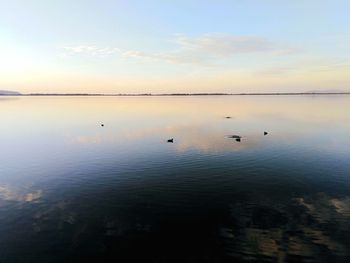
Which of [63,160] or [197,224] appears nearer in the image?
[197,224]

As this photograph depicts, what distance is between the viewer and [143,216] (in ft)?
99.0

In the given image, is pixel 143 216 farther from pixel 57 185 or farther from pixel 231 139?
pixel 231 139

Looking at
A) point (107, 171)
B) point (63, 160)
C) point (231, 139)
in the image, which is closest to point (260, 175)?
point (107, 171)

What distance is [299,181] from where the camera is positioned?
39.9 meters

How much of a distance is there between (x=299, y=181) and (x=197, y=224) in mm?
18787

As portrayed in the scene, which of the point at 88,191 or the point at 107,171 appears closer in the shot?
the point at 88,191

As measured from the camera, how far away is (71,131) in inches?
3531

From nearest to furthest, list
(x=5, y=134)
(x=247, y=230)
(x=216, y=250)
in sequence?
(x=216, y=250)
(x=247, y=230)
(x=5, y=134)

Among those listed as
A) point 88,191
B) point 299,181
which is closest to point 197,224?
point 88,191

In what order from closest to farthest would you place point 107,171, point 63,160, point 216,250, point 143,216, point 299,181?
point 216,250
point 143,216
point 299,181
point 107,171
point 63,160

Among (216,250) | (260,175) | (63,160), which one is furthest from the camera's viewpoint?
(63,160)

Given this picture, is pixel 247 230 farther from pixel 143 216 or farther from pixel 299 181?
pixel 299 181

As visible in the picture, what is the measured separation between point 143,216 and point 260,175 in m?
20.1

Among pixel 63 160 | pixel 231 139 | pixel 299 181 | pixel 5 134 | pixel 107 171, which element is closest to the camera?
pixel 299 181
